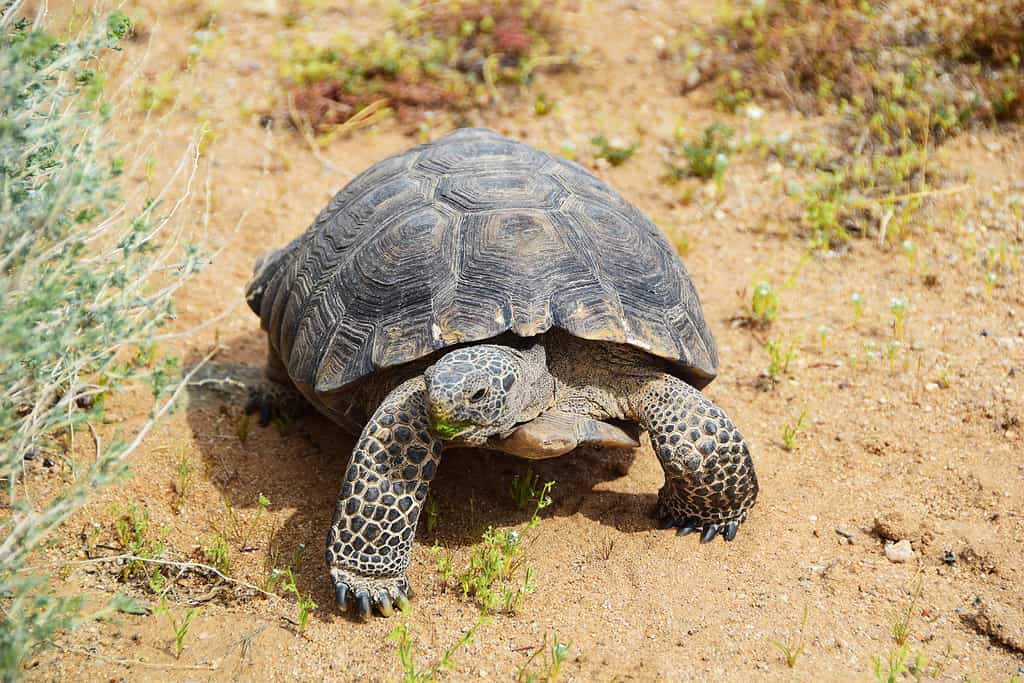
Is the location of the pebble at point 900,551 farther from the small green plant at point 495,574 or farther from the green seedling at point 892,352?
the small green plant at point 495,574

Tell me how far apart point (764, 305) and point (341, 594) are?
3100mm

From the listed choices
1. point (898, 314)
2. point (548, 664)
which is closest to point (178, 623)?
point (548, 664)

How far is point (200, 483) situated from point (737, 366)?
292cm

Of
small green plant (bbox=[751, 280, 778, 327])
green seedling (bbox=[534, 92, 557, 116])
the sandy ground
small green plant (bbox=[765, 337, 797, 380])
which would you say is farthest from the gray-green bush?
green seedling (bbox=[534, 92, 557, 116])

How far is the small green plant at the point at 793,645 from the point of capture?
3.33 metres

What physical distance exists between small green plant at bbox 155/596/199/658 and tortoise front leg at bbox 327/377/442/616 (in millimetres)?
542

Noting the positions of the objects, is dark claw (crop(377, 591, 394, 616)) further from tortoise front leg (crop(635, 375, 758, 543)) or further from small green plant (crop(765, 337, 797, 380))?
small green plant (crop(765, 337, 797, 380))

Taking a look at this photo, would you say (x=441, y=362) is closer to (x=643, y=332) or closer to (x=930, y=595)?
(x=643, y=332)

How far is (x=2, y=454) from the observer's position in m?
2.86

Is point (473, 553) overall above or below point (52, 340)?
below

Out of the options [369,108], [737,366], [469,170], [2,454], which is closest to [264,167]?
[369,108]

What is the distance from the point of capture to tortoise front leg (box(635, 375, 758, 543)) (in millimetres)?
3826

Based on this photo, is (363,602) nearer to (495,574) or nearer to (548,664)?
(495,574)

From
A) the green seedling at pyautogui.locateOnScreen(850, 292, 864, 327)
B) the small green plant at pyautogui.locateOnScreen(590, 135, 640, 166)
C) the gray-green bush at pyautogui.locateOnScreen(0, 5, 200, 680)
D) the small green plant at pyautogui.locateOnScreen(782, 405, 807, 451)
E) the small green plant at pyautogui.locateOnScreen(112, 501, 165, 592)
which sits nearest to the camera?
the gray-green bush at pyautogui.locateOnScreen(0, 5, 200, 680)
